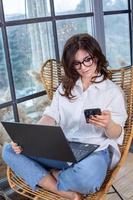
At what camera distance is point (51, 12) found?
6.58ft

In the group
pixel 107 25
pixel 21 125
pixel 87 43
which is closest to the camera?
pixel 21 125

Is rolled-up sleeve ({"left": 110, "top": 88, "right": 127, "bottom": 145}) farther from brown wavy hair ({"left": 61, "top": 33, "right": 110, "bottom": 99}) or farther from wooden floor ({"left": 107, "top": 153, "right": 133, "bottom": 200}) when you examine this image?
wooden floor ({"left": 107, "top": 153, "right": 133, "bottom": 200})

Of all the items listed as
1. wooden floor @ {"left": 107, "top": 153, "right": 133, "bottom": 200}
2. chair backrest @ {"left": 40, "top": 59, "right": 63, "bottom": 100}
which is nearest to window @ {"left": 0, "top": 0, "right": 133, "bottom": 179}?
chair backrest @ {"left": 40, "top": 59, "right": 63, "bottom": 100}

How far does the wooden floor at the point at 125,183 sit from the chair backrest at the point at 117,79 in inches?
22.4

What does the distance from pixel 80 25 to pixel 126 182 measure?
3.90 ft

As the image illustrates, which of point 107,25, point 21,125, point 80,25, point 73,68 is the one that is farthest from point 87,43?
point 107,25

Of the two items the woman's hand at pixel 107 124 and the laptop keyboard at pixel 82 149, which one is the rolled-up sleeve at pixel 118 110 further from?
the laptop keyboard at pixel 82 149

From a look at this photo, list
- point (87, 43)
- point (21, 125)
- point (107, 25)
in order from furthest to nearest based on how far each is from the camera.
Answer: point (107, 25)
point (87, 43)
point (21, 125)

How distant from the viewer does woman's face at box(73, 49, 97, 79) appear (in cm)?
153

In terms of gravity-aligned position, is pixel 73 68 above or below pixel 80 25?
below

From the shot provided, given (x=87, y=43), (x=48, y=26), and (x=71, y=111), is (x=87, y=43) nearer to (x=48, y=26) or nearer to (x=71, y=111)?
(x=71, y=111)

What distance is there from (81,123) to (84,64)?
A: 0.31 meters

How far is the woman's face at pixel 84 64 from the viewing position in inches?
60.1

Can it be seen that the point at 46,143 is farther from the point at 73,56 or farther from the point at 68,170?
the point at 73,56
